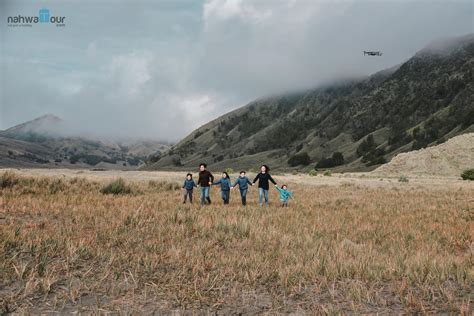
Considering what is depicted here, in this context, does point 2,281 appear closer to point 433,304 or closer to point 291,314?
point 291,314

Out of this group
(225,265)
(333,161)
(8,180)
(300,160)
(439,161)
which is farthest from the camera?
(300,160)

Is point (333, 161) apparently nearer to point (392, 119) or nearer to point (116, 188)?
point (392, 119)

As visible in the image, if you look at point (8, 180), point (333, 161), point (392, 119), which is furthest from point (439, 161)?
point (392, 119)

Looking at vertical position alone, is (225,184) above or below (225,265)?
above

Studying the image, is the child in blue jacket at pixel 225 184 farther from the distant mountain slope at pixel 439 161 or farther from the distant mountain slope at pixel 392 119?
the distant mountain slope at pixel 392 119

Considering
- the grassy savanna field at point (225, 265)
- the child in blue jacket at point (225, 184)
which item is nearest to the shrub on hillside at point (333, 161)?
the child in blue jacket at point (225, 184)

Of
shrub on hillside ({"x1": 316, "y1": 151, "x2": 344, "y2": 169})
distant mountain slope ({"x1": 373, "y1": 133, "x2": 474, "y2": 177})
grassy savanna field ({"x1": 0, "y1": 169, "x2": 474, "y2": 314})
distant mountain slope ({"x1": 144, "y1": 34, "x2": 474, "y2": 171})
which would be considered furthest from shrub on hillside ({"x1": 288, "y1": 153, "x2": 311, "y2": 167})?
grassy savanna field ({"x1": 0, "y1": 169, "x2": 474, "y2": 314})

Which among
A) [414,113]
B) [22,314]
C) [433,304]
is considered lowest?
[433,304]

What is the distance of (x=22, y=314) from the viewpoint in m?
5.17

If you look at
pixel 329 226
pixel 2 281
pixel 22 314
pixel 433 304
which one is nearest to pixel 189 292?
pixel 22 314

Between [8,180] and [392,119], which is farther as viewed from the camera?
[392,119]

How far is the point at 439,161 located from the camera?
200 feet

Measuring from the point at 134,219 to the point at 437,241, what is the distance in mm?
7489

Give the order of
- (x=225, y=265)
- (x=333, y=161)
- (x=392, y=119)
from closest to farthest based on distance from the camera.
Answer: (x=225, y=265) < (x=333, y=161) < (x=392, y=119)
